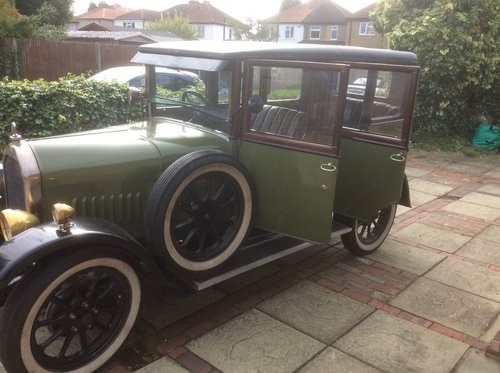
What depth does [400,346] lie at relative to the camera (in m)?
3.06

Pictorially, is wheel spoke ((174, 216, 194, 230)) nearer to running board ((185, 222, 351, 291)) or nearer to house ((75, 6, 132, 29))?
running board ((185, 222, 351, 291))

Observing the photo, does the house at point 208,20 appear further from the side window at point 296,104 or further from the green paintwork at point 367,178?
the side window at point 296,104

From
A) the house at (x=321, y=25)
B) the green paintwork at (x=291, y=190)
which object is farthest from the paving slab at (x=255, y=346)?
the house at (x=321, y=25)

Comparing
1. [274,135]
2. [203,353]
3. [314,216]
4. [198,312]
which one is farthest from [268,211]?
[203,353]

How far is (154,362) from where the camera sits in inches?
110

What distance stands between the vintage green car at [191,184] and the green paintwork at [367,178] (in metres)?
0.01

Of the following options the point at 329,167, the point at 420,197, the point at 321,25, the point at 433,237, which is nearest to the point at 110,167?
the point at 329,167

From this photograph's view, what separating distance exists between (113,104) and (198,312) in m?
4.91

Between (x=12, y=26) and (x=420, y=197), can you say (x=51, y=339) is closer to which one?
(x=420, y=197)

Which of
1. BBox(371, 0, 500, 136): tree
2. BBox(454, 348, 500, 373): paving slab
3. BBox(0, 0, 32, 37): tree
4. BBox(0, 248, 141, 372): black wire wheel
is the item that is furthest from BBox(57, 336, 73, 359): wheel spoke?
BBox(0, 0, 32, 37): tree

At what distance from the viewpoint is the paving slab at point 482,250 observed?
456 centimetres

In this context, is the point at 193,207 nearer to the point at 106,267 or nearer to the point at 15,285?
the point at 106,267

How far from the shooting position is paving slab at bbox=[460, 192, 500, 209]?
6441 millimetres

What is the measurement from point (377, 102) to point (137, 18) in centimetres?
6886
